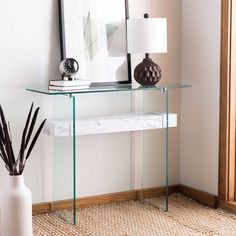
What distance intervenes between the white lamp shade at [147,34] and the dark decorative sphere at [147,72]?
11 cm

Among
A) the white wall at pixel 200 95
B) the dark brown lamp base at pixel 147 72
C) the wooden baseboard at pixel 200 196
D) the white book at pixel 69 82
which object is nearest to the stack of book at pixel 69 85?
the white book at pixel 69 82

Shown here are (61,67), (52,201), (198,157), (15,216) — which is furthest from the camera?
(198,157)

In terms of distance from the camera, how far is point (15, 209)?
3.09 metres

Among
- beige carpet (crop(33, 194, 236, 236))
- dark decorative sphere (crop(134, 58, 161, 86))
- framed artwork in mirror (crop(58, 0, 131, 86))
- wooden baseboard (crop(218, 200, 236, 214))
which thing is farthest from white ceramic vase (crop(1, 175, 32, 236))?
wooden baseboard (crop(218, 200, 236, 214))

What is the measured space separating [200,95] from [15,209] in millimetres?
1638

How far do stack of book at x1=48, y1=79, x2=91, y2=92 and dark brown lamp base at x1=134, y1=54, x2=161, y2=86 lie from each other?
14.6 inches

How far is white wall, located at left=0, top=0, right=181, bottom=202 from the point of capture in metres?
3.67

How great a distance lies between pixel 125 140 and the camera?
4125mm

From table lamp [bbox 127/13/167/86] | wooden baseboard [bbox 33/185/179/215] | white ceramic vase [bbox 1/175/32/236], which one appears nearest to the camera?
white ceramic vase [bbox 1/175/32/236]

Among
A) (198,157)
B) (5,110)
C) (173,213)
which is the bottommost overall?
(173,213)

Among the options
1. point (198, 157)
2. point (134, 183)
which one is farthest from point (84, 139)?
point (198, 157)

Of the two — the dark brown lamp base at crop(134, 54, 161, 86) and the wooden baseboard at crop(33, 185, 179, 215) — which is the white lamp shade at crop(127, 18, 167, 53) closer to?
the dark brown lamp base at crop(134, 54, 161, 86)

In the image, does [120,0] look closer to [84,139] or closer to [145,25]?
[145,25]

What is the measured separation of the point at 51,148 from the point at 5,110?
40cm
